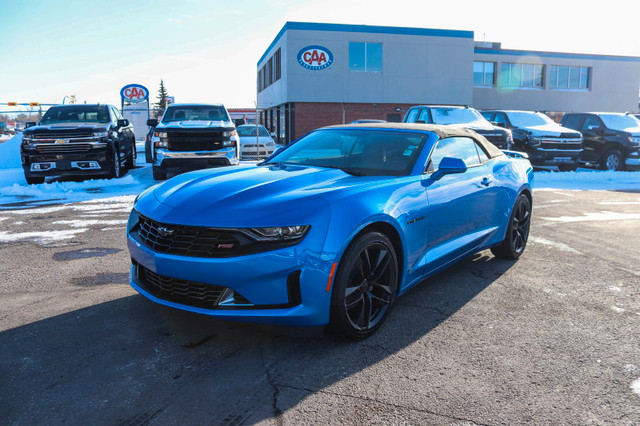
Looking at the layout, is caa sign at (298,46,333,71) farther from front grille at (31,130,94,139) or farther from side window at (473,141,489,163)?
side window at (473,141,489,163)

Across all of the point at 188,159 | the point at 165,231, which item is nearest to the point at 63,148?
the point at 188,159

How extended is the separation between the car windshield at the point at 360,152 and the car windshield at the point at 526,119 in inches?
534

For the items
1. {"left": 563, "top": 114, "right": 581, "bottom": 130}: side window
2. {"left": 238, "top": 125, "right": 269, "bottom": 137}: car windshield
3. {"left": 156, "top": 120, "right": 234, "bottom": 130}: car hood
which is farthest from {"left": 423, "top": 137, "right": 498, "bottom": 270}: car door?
{"left": 238, "top": 125, "right": 269, "bottom": 137}: car windshield

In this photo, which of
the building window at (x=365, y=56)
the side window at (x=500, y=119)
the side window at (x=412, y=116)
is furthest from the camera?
the building window at (x=365, y=56)

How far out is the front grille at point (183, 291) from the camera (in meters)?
3.17

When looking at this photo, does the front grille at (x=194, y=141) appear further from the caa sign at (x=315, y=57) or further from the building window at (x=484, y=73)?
the building window at (x=484, y=73)

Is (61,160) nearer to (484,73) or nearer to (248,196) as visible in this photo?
(248,196)

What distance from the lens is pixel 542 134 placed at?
1597 centimetres

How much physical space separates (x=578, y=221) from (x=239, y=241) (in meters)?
6.68

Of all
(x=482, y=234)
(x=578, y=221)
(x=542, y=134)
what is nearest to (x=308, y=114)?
(x=542, y=134)

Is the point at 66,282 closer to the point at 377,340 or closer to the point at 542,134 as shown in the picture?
the point at 377,340

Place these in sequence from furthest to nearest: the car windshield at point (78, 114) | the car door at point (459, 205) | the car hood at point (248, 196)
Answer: the car windshield at point (78, 114) → the car door at point (459, 205) → the car hood at point (248, 196)

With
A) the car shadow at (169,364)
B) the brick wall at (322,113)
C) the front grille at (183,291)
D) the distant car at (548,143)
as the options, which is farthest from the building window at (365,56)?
the front grille at (183,291)

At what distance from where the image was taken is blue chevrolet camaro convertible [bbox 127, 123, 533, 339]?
3.10m
